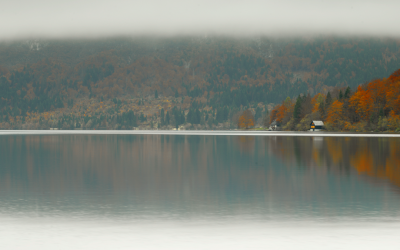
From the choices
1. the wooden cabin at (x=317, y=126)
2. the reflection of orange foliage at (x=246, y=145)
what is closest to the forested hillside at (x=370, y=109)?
the wooden cabin at (x=317, y=126)

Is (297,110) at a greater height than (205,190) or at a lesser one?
greater

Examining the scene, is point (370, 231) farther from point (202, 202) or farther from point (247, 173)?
point (247, 173)

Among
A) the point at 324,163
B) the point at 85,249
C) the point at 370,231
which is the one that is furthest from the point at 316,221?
the point at 324,163

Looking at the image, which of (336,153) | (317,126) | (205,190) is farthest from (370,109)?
(205,190)

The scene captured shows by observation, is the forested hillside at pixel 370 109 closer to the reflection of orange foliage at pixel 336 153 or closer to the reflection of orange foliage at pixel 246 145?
the reflection of orange foliage at pixel 246 145

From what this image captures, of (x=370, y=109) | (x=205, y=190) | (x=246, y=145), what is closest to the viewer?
(x=205, y=190)

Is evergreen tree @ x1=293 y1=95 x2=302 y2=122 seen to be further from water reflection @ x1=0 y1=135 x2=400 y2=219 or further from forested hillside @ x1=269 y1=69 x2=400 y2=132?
water reflection @ x1=0 y1=135 x2=400 y2=219

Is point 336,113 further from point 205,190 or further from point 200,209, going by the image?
point 200,209

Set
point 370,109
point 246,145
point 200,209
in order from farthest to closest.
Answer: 1. point 370,109
2. point 246,145
3. point 200,209

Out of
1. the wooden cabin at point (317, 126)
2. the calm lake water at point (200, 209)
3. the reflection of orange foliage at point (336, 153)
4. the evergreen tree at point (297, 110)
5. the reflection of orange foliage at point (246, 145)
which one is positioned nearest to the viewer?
the calm lake water at point (200, 209)

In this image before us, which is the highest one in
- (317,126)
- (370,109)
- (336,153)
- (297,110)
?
(297,110)

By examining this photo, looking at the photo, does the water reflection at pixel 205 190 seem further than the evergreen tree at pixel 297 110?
No

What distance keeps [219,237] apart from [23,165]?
3291cm

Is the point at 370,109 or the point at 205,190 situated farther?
the point at 370,109
